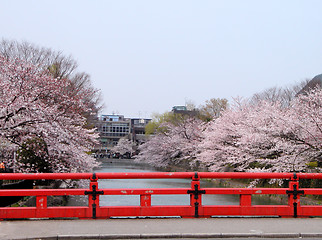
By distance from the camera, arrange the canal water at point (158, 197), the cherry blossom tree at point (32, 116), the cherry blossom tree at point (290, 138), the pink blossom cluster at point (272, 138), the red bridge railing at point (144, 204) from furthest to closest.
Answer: the pink blossom cluster at point (272, 138) → the cherry blossom tree at point (290, 138) → the canal water at point (158, 197) → the cherry blossom tree at point (32, 116) → the red bridge railing at point (144, 204)

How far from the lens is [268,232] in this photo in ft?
26.9

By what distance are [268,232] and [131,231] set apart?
262 cm

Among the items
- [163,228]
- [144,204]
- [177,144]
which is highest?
[177,144]

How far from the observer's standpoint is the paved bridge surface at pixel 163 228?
7805mm

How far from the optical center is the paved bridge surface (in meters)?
7.80

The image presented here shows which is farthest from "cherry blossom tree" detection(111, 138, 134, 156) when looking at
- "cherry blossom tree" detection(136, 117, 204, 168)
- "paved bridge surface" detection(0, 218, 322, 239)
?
"paved bridge surface" detection(0, 218, 322, 239)

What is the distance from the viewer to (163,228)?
8398 millimetres

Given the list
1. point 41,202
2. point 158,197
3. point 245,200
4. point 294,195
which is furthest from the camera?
point 158,197

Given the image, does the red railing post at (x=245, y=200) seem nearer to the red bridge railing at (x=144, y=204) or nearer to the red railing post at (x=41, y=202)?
the red bridge railing at (x=144, y=204)

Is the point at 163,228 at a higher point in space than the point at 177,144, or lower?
lower

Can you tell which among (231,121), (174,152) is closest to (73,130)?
(231,121)

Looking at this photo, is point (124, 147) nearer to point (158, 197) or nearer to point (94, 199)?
point (158, 197)

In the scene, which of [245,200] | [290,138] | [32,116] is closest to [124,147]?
[290,138]

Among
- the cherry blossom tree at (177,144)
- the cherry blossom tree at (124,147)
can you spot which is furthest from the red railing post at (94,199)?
the cherry blossom tree at (124,147)
